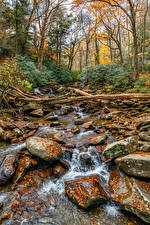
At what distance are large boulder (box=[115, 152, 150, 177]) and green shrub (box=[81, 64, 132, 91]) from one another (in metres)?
9.04

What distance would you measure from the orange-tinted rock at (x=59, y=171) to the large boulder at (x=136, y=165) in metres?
1.54

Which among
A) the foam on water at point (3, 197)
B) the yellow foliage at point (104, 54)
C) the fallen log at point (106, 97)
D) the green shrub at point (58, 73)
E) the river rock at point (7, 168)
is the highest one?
the yellow foliage at point (104, 54)

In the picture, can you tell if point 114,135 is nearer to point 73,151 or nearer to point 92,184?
point 73,151

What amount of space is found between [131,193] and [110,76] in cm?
1158

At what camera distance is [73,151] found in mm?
4137

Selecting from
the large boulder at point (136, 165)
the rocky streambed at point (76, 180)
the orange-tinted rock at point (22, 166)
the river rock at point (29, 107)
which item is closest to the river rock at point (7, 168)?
the rocky streambed at point (76, 180)

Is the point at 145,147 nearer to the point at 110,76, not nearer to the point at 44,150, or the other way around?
the point at 44,150

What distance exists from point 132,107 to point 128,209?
249 inches

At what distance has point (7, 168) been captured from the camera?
320cm

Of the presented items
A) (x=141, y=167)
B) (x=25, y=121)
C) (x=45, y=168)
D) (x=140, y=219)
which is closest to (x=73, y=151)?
(x=45, y=168)

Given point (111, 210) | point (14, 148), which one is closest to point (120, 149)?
point (111, 210)

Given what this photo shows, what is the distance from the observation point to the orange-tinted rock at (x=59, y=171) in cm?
340

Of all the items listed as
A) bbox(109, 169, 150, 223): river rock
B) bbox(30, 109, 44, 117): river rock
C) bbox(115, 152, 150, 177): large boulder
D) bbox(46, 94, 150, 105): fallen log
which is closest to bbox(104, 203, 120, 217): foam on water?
bbox(109, 169, 150, 223): river rock

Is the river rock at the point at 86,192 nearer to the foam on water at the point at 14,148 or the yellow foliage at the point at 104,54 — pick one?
the foam on water at the point at 14,148
